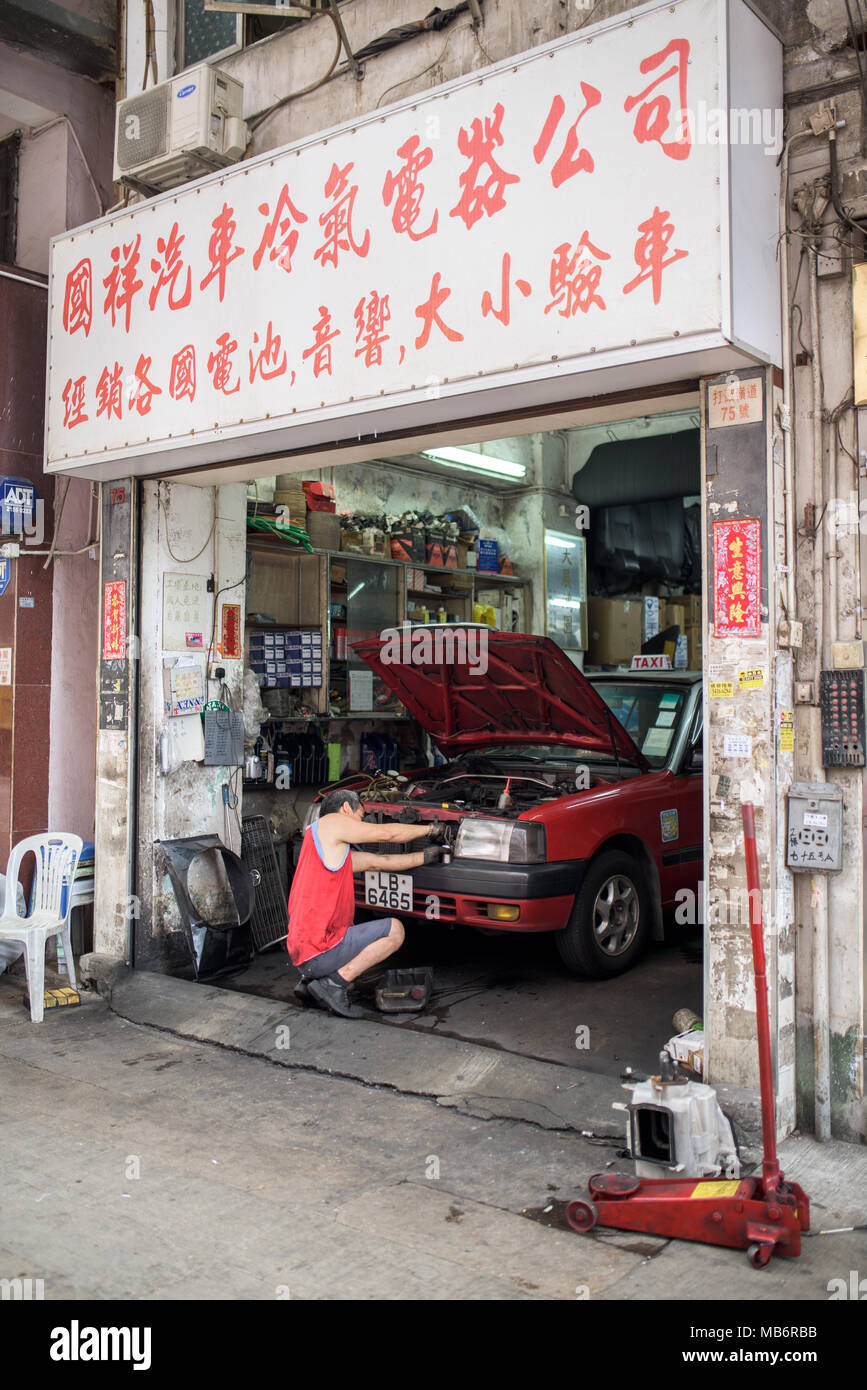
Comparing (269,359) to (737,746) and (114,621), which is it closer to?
(114,621)

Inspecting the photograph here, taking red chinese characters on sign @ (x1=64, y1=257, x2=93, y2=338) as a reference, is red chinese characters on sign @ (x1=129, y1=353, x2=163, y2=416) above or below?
below

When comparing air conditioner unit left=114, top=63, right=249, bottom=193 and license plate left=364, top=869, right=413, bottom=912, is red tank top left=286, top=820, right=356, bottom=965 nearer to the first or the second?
license plate left=364, top=869, right=413, bottom=912

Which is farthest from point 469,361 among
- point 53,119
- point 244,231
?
point 53,119

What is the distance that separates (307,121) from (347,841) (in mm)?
4065

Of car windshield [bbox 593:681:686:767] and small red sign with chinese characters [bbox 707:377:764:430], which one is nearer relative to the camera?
small red sign with chinese characters [bbox 707:377:764:430]

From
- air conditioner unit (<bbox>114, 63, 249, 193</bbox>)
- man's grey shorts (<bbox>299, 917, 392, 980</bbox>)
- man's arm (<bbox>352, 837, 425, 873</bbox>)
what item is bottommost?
man's grey shorts (<bbox>299, 917, 392, 980</bbox>)

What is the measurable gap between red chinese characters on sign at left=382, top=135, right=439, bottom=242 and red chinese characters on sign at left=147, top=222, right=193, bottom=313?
1.43 meters

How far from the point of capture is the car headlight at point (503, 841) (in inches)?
222

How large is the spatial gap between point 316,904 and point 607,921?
1774 millimetres

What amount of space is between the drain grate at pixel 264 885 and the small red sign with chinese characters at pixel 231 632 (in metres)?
1.15

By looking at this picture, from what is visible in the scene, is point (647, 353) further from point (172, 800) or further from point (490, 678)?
point (172, 800)

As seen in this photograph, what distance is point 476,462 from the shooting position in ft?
35.5

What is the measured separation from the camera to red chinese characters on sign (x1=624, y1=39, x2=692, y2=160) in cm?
389

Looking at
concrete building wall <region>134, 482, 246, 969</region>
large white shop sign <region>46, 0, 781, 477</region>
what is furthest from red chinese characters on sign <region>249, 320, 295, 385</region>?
concrete building wall <region>134, 482, 246, 969</region>
